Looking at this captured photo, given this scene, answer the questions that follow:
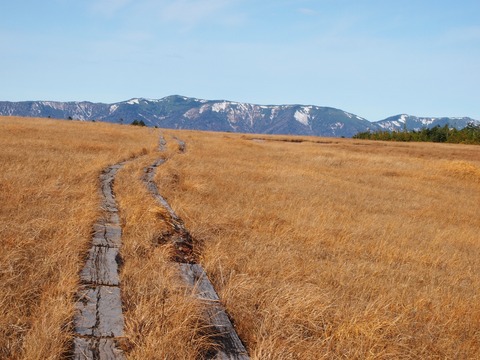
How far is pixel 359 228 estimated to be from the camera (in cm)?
1090

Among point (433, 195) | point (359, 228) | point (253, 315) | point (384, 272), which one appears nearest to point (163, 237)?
point (253, 315)

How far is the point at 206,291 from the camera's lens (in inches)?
184

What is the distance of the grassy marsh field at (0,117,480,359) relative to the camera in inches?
150

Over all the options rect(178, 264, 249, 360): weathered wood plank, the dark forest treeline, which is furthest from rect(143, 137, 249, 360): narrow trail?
the dark forest treeline

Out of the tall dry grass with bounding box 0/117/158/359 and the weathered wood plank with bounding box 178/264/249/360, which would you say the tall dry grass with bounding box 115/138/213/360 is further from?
the tall dry grass with bounding box 0/117/158/359

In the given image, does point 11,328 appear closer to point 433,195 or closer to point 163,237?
point 163,237

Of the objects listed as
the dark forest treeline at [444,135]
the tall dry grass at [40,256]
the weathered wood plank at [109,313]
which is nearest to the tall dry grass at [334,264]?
the weathered wood plank at [109,313]

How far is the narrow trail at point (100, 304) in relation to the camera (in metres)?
3.34

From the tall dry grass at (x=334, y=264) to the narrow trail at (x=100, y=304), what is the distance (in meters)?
1.22

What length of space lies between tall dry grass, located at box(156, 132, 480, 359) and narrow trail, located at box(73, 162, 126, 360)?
3.99 ft

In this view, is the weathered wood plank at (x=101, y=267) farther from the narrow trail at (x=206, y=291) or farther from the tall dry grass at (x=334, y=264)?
the tall dry grass at (x=334, y=264)

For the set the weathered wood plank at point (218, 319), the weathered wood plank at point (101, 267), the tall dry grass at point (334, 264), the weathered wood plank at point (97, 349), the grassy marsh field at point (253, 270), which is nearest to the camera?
the weathered wood plank at point (97, 349)

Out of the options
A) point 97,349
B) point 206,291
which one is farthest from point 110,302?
point 206,291

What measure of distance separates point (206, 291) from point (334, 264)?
3.34 m
